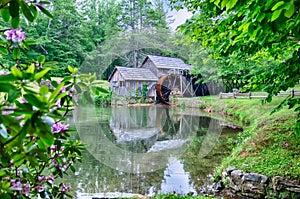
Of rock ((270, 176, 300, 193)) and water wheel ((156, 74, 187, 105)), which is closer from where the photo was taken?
rock ((270, 176, 300, 193))

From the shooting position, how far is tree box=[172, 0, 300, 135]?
1468 millimetres

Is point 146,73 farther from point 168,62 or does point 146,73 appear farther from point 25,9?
point 25,9

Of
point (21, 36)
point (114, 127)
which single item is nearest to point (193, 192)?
point (21, 36)

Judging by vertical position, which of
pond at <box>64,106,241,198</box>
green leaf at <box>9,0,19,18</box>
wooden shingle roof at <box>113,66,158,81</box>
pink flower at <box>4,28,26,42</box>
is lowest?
pond at <box>64,106,241,198</box>

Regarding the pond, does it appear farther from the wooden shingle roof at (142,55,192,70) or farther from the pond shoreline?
the wooden shingle roof at (142,55,192,70)

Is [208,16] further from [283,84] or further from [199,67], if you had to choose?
[199,67]

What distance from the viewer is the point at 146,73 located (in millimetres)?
15656

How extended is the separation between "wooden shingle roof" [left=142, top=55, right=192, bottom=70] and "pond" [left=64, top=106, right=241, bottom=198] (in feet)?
19.3

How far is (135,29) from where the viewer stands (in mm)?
14922

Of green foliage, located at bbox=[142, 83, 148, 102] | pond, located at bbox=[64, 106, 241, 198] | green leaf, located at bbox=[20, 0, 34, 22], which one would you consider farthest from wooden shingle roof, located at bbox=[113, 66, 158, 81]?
green leaf, located at bbox=[20, 0, 34, 22]

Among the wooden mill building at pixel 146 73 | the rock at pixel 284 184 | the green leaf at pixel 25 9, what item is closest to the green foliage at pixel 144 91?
the wooden mill building at pixel 146 73

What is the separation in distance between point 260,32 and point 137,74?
12.9 meters

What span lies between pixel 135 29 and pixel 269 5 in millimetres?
14071

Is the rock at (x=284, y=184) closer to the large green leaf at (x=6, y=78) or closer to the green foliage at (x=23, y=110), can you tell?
the green foliage at (x=23, y=110)
